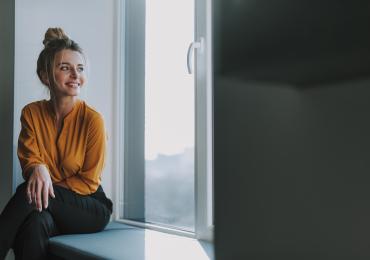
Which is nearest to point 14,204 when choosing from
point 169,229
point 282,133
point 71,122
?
point 71,122

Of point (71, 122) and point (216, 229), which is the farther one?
point (71, 122)

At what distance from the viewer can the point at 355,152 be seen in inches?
21.0

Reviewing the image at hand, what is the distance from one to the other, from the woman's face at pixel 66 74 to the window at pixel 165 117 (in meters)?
0.31

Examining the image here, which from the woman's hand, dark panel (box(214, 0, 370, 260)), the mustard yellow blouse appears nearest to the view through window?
the mustard yellow blouse

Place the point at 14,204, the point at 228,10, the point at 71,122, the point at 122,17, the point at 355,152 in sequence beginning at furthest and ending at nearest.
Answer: the point at 122,17 → the point at 71,122 → the point at 14,204 → the point at 228,10 → the point at 355,152

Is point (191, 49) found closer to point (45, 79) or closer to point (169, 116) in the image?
point (169, 116)

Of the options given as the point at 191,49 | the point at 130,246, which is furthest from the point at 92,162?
the point at 191,49

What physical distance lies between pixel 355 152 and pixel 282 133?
0.10 meters

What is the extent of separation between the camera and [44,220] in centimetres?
183

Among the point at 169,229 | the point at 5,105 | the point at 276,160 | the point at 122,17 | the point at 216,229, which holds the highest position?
the point at 122,17

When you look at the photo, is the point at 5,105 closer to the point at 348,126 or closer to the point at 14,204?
the point at 14,204

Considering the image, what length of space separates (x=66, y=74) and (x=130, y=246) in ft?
2.80

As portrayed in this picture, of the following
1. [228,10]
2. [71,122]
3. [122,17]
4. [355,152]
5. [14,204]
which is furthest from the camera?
[122,17]

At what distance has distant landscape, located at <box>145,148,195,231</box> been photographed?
188 cm
